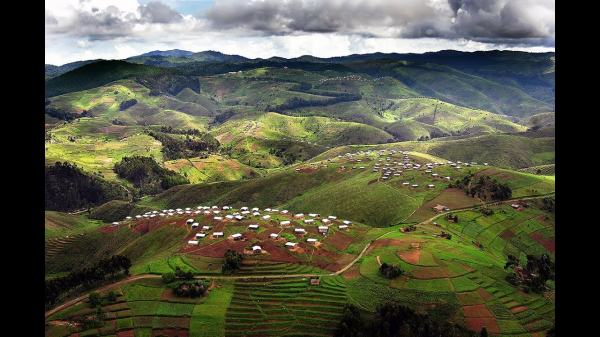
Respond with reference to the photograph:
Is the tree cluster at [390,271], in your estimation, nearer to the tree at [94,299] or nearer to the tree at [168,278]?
the tree at [168,278]

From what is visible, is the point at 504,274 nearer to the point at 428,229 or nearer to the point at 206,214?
the point at 428,229

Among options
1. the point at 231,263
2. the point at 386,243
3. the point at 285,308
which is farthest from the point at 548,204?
the point at 231,263

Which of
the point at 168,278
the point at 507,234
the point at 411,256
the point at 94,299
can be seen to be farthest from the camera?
the point at 507,234

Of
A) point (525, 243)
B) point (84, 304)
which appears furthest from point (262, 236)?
point (525, 243)

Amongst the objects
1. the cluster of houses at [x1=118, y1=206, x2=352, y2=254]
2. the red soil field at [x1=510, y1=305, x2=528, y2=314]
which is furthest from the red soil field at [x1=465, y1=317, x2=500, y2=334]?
the cluster of houses at [x1=118, y1=206, x2=352, y2=254]

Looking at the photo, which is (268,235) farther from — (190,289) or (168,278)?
(190,289)

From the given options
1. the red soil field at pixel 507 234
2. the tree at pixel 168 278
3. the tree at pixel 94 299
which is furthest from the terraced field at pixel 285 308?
the red soil field at pixel 507 234

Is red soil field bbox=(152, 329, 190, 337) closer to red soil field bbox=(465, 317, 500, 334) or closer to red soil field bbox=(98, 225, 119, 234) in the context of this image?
red soil field bbox=(465, 317, 500, 334)

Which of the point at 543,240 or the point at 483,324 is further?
the point at 543,240
